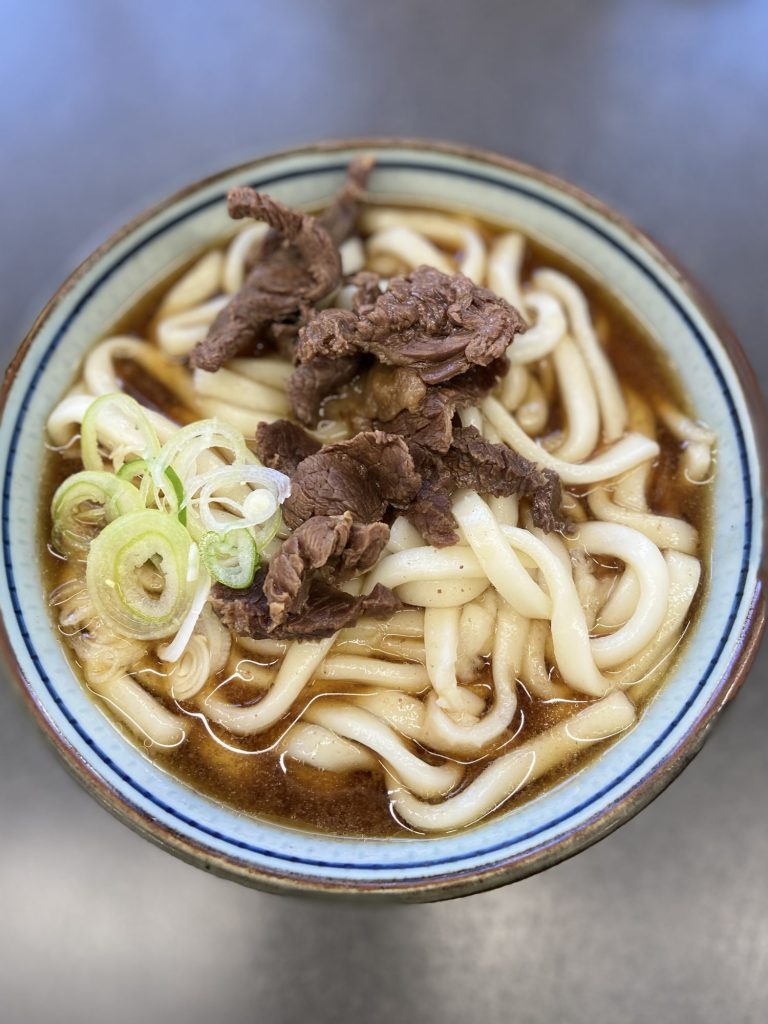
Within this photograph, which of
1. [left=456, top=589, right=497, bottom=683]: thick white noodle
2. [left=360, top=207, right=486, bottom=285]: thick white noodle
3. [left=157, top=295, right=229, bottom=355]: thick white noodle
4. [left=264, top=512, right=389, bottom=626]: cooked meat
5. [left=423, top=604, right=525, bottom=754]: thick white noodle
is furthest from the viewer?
[left=360, top=207, right=486, bottom=285]: thick white noodle

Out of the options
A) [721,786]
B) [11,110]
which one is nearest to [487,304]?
[721,786]

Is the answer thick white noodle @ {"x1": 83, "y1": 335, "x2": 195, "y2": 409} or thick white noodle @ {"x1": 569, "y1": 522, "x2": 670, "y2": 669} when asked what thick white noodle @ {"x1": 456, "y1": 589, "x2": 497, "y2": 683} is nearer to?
thick white noodle @ {"x1": 569, "y1": 522, "x2": 670, "y2": 669}

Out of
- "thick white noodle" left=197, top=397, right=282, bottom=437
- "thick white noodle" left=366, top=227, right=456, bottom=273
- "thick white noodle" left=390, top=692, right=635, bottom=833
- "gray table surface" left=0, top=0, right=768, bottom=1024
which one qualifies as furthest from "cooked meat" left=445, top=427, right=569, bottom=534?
"gray table surface" left=0, top=0, right=768, bottom=1024

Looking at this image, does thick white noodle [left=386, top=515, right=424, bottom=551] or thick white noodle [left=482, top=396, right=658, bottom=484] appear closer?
thick white noodle [left=386, top=515, right=424, bottom=551]

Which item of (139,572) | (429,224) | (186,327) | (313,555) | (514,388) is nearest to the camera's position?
(313,555)

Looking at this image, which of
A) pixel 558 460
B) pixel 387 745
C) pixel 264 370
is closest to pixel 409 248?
pixel 264 370

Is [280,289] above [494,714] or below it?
above

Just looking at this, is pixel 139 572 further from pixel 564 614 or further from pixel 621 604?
pixel 621 604
